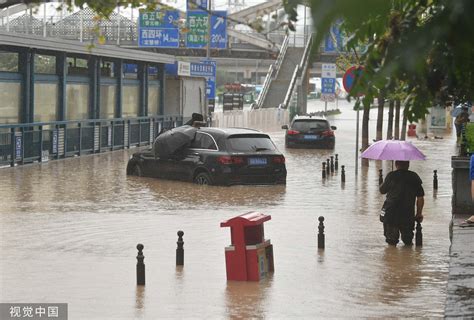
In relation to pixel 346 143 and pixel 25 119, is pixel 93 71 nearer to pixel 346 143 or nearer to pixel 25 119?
pixel 25 119

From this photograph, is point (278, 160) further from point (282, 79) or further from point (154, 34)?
point (282, 79)

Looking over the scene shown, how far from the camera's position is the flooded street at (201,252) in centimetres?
1177

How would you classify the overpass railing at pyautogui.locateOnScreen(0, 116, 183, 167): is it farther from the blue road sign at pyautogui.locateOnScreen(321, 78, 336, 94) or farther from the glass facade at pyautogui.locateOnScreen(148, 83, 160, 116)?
the blue road sign at pyautogui.locateOnScreen(321, 78, 336, 94)

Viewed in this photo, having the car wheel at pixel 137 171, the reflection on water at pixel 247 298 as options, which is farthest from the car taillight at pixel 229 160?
the reflection on water at pixel 247 298

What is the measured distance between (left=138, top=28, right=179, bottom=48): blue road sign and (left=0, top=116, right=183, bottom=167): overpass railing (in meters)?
15.5

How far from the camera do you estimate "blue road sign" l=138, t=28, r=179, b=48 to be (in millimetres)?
61406

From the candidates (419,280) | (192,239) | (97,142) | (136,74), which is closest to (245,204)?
(192,239)

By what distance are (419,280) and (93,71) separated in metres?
27.0

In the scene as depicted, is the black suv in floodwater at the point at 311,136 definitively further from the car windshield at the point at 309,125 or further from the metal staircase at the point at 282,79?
the metal staircase at the point at 282,79

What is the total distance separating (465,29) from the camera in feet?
13.1

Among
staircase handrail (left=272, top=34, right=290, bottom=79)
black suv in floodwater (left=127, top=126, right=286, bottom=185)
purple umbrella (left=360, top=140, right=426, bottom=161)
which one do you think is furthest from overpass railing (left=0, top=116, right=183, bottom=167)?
staircase handrail (left=272, top=34, right=290, bottom=79)

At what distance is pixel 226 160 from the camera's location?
25938mm

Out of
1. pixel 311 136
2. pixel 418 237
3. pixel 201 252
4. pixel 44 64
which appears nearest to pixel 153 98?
pixel 311 136

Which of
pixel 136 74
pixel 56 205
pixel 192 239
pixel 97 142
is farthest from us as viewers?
pixel 136 74
